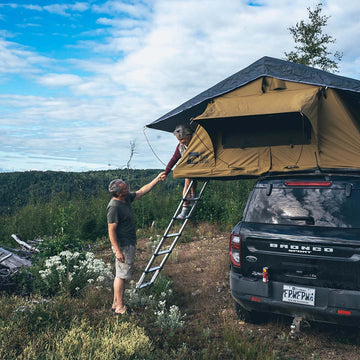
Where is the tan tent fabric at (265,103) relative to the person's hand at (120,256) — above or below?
above

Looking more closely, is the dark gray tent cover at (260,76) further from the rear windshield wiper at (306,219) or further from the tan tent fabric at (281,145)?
the rear windshield wiper at (306,219)

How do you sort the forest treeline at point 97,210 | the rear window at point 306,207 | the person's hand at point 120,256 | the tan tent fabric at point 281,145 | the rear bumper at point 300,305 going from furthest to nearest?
the forest treeline at point 97,210 → the tan tent fabric at point 281,145 → the person's hand at point 120,256 → the rear window at point 306,207 → the rear bumper at point 300,305

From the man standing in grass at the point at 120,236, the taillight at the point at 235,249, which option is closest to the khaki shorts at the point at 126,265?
the man standing in grass at the point at 120,236

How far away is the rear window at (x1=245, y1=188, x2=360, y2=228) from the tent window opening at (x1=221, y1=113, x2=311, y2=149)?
5.53 ft

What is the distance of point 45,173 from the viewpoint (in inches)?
1196

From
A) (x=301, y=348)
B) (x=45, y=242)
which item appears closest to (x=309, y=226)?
(x=301, y=348)

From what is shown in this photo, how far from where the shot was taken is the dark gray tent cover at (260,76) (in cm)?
605

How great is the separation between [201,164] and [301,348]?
3512 mm

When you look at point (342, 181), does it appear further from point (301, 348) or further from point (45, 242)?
point (45, 242)

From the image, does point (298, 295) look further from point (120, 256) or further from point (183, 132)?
point (183, 132)

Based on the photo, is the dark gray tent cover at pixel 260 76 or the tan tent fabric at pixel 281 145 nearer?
the tan tent fabric at pixel 281 145

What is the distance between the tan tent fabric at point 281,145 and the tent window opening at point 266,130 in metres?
0.05

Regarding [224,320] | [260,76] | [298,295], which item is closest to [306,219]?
[298,295]

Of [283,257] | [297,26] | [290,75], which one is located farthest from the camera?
[297,26]
